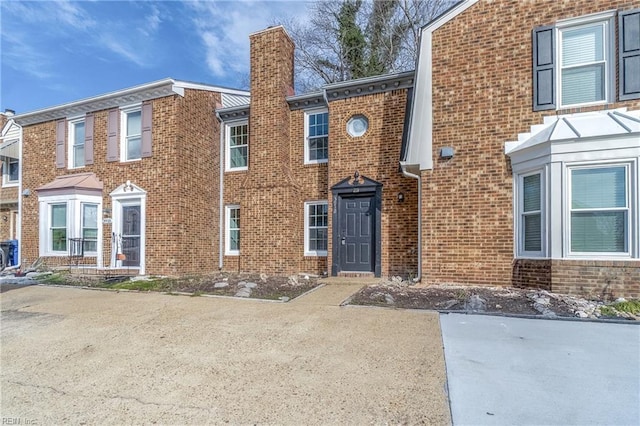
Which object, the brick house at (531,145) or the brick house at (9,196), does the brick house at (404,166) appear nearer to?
the brick house at (531,145)

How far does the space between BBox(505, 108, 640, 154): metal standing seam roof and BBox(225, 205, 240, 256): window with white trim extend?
8225mm

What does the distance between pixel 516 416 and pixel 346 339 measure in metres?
2.10

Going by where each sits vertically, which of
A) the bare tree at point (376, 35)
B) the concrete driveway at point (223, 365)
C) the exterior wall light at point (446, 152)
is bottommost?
the concrete driveway at point (223, 365)

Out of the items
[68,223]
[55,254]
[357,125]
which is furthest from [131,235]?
[357,125]

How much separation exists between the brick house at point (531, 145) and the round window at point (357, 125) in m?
2.06

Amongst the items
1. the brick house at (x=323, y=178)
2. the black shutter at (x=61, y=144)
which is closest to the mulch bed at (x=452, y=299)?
the brick house at (x=323, y=178)

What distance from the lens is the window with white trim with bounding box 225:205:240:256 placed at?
11961 millimetres

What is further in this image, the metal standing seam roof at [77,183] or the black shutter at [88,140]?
the black shutter at [88,140]

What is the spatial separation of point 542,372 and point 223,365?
3114 millimetres

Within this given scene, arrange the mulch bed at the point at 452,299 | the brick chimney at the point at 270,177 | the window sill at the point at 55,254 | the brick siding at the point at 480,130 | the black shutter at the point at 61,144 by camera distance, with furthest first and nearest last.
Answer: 1. the black shutter at the point at 61,144
2. the window sill at the point at 55,254
3. the brick chimney at the point at 270,177
4. the brick siding at the point at 480,130
5. the mulch bed at the point at 452,299

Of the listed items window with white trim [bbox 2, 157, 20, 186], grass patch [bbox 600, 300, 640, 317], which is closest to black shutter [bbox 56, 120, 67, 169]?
window with white trim [bbox 2, 157, 20, 186]

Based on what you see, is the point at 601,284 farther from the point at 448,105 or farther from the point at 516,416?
the point at 516,416

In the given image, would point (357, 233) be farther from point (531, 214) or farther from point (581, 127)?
point (581, 127)

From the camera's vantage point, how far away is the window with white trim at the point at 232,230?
471 inches
